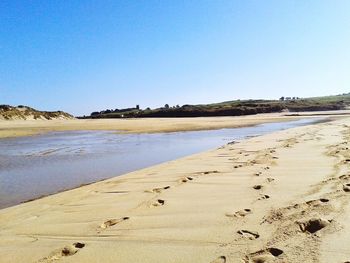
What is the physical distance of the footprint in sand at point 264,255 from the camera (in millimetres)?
2902

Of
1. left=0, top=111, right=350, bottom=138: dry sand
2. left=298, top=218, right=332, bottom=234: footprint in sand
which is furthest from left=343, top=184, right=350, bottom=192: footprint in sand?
left=0, top=111, right=350, bottom=138: dry sand

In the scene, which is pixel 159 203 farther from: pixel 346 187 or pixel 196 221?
pixel 346 187

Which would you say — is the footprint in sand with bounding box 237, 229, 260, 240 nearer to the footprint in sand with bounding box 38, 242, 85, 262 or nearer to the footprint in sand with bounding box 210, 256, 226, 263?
the footprint in sand with bounding box 210, 256, 226, 263

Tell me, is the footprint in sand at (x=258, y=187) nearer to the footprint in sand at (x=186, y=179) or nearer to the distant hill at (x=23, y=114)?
the footprint in sand at (x=186, y=179)

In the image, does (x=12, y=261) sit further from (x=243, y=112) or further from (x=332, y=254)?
(x=243, y=112)

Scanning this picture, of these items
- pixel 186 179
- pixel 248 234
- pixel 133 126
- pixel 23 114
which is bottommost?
pixel 133 126

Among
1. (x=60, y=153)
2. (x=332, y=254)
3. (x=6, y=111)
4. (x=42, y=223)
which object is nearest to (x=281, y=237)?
(x=332, y=254)

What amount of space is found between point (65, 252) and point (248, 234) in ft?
5.70

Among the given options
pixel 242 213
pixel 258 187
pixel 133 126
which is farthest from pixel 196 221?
pixel 133 126

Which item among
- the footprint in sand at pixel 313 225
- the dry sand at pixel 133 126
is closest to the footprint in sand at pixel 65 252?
the footprint in sand at pixel 313 225

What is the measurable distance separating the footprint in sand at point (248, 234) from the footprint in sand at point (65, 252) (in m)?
1.54

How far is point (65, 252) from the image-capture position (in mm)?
3475

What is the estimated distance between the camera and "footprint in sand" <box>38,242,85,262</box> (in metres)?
3.35

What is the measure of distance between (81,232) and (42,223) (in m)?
0.87
